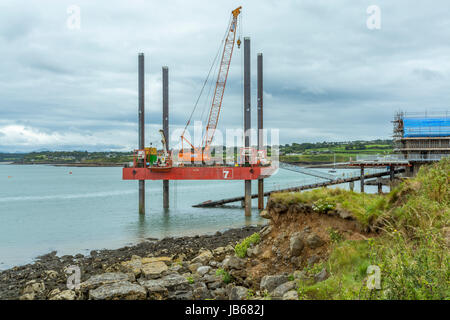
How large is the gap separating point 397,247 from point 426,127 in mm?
44612

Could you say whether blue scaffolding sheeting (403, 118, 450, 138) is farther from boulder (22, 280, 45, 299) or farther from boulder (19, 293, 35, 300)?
boulder (19, 293, 35, 300)

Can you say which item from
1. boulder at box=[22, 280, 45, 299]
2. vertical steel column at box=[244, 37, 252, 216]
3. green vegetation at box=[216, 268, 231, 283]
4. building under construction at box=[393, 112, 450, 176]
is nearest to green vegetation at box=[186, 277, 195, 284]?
green vegetation at box=[216, 268, 231, 283]

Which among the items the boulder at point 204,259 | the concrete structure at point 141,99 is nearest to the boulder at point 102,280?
the boulder at point 204,259

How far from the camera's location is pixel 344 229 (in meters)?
10.7

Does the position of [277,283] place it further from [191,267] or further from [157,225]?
[157,225]

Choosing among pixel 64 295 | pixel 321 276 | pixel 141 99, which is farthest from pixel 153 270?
pixel 141 99

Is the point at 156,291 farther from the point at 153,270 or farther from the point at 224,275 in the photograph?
the point at 153,270

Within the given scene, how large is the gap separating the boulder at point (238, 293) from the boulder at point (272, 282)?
1.68ft

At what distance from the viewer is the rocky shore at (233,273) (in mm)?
10227

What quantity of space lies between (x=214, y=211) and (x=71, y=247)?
17.6 m

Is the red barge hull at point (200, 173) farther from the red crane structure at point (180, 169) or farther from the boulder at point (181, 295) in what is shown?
the boulder at point (181, 295)

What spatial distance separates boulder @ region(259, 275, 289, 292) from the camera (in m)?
9.79

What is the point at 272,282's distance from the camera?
32.4 feet
